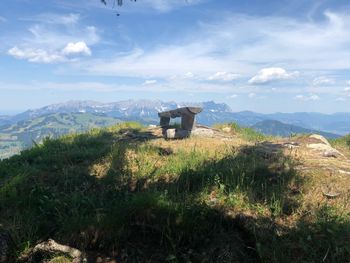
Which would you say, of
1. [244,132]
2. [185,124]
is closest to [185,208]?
[185,124]

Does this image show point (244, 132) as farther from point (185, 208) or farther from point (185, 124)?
point (185, 208)

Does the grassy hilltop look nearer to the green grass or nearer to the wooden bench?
the wooden bench

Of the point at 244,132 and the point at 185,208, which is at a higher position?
the point at 244,132

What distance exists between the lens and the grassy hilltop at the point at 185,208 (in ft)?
20.8

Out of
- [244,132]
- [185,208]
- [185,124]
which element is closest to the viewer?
[185,208]

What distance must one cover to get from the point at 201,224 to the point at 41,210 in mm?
3665

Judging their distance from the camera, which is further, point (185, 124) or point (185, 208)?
point (185, 124)

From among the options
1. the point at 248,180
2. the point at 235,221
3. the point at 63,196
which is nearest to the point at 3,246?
the point at 63,196

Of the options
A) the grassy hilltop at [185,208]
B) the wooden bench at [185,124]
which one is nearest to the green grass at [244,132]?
the wooden bench at [185,124]

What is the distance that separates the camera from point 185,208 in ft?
23.6

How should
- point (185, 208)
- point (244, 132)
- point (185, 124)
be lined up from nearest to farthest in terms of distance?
1. point (185, 208)
2. point (185, 124)
3. point (244, 132)

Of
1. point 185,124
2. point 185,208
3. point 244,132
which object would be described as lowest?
point 185,208

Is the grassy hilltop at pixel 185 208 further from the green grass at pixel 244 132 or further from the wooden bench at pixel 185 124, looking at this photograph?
the green grass at pixel 244 132

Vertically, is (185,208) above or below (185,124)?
below
